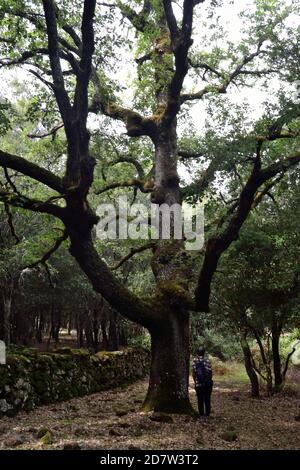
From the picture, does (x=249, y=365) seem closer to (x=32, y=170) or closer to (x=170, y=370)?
(x=170, y=370)

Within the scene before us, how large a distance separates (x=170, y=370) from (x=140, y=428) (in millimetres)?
2029

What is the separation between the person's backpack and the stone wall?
13.3 ft

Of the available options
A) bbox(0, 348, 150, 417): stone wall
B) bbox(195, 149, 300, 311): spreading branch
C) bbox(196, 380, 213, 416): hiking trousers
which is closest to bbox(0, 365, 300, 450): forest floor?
bbox(0, 348, 150, 417): stone wall

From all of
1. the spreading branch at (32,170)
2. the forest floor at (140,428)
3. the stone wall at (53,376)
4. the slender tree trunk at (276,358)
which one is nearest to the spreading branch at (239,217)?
the forest floor at (140,428)

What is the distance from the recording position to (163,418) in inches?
346

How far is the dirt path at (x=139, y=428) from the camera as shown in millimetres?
6969

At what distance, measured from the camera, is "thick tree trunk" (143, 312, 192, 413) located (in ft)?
32.1

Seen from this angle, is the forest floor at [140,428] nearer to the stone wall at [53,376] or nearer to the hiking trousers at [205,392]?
the stone wall at [53,376]

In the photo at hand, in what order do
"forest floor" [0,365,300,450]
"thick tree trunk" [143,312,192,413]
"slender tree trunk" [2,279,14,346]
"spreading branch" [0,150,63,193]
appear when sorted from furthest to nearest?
"slender tree trunk" [2,279,14,346]
"thick tree trunk" [143,312,192,413]
"spreading branch" [0,150,63,193]
"forest floor" [0,365,300,450]

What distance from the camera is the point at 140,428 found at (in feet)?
26.7

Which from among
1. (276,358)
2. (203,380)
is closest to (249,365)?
(276,358)

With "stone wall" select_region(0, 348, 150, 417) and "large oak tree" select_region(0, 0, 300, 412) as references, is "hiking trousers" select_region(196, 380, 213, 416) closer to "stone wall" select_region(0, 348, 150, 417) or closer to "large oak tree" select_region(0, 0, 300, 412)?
"large oak tree" select_region(0, 0, 300, 412)
